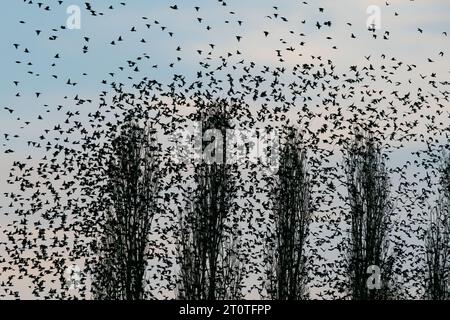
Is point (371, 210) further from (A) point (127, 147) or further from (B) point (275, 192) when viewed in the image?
(A) point (127, 147)

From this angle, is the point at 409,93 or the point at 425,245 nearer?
the point at 409,93

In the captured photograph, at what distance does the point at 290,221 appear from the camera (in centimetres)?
4525

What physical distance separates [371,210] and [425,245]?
15.9 feet

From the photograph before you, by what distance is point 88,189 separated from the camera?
4478cm

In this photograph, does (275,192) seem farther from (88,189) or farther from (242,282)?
(88,189)

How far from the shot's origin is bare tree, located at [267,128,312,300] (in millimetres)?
44062

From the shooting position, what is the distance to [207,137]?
1763 inches

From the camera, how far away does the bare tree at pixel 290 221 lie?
4406 cm
